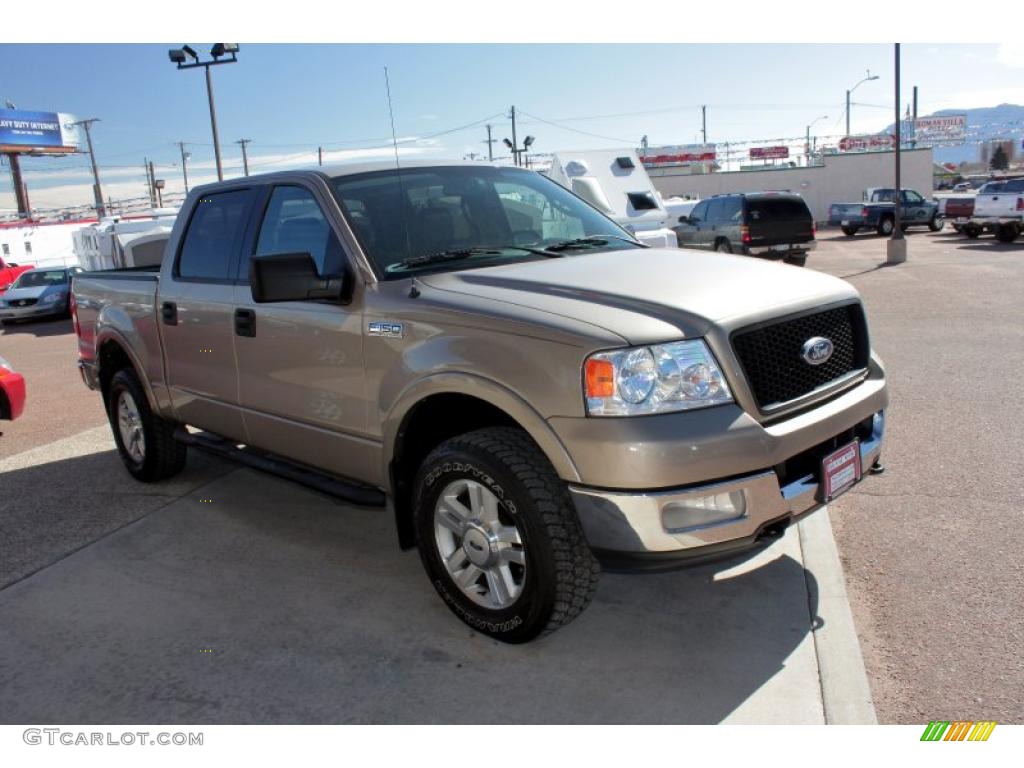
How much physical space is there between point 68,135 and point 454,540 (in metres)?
86.5

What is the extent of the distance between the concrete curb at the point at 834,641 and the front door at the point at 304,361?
6.65ft

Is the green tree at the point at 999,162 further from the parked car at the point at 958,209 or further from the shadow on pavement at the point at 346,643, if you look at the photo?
the shadow on pavement at the point at 346,643

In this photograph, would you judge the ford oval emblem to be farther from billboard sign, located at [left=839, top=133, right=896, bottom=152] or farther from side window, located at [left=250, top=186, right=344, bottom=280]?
billboard sign, located at [left=839, top=133, right=896, bottom=152]

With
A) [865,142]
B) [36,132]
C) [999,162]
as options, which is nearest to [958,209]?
[865,142]

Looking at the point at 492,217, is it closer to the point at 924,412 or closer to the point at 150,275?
the point at 150,275

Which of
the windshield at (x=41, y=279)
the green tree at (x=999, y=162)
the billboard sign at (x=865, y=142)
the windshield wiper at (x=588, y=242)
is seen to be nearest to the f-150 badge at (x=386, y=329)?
the windshield wiper at (x=588, y=242)

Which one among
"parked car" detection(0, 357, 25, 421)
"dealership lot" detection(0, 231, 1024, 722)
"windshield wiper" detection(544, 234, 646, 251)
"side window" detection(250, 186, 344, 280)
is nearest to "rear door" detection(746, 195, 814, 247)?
"dealership lot" detection(0, 231, 1024, 722)

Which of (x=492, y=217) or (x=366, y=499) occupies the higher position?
(x=492, y=217)

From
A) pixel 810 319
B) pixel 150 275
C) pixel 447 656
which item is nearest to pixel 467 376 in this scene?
pixel 447 656

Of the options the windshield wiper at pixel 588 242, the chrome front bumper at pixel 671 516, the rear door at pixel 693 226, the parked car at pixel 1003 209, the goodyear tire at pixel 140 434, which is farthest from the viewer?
the parked car at pixel 1003 209

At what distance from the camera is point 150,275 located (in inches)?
211

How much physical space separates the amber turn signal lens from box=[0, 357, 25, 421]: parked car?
20.7ft

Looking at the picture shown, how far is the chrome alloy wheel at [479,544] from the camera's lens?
329 centimetres

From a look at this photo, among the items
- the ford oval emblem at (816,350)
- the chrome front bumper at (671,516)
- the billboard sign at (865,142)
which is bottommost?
the chrome front bumper at (671,516)
